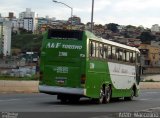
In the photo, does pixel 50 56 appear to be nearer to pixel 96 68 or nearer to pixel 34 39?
pixel 96 68

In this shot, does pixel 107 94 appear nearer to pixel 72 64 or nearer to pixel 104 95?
pixel 104 95

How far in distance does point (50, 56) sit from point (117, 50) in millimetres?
4930

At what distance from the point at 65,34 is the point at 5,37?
426ft

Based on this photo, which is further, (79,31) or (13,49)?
(13,49)

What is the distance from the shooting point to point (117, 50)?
28.6 m

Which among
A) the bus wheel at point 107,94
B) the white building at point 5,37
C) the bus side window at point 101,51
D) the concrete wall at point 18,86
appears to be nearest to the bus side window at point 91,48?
the bus side window at point 101,51

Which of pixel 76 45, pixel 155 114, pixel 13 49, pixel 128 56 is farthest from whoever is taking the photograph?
pixel 13 49

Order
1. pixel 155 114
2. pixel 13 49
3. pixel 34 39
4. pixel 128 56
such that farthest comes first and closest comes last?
pixel 13 49 < pixel 34 39 < pixel 128 56 < pixel 155 114

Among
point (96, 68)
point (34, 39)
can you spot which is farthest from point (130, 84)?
point (34, 39)

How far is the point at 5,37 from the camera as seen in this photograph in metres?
153

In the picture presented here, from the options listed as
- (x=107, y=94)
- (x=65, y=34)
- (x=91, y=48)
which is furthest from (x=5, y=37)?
(x=91, y=48)

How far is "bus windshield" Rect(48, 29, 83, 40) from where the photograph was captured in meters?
24.8

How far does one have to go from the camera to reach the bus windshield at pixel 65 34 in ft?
81.3

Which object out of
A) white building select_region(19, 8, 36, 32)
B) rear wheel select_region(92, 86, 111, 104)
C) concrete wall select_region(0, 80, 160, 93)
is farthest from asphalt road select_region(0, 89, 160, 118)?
white building select_region(19, 8, 36, 32)
